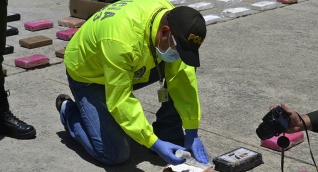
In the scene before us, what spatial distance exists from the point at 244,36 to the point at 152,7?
310 centimetres

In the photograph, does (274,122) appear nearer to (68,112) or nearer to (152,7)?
(152,7)

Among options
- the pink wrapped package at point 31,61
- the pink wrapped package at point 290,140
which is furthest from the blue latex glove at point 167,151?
the pink wrapped package at point 31,61

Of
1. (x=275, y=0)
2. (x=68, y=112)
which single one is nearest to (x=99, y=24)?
(x=68, y=112)

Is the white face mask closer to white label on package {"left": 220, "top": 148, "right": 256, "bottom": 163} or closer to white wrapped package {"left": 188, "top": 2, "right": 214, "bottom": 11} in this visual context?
white label on package {"left": 220, "top": 148, "right": 256, "bottom": 163}

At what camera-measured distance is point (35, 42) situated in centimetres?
625

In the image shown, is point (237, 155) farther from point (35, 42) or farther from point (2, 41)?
point (35, 42)

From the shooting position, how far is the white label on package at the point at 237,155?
12.8ft

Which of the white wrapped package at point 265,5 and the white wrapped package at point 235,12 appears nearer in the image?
the white wrapped package at point 235,12

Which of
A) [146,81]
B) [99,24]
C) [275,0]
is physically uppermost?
[99,24]

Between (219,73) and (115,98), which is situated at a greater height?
(115,98)

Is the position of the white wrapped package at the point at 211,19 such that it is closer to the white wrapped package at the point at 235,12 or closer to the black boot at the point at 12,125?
the white wrapped package at the point at 235,12

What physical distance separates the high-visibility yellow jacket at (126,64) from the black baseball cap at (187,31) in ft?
0.54

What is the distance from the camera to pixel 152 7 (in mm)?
3818

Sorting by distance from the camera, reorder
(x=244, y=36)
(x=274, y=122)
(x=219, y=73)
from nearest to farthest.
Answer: (x=274, y=122)
(x=219, y=73)
(x=244, y=36)
